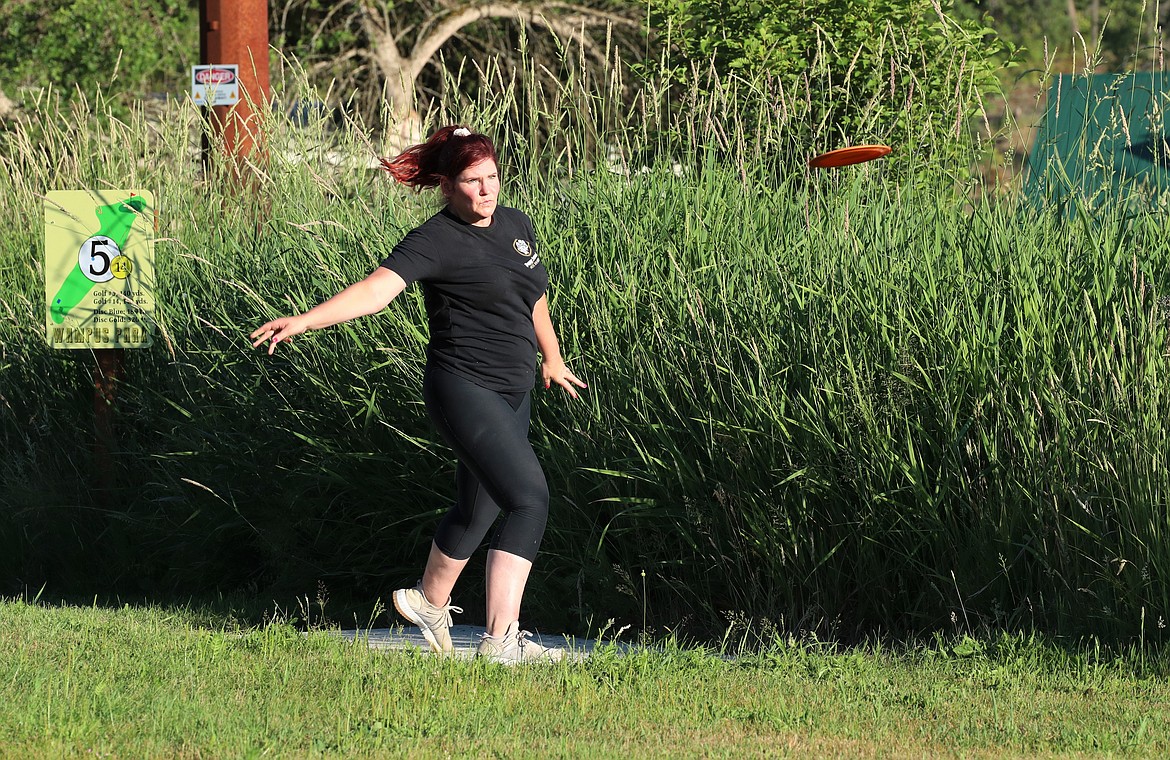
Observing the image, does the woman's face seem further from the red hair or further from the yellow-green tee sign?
the yellow-green tee sign

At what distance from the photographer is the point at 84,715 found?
161 inches

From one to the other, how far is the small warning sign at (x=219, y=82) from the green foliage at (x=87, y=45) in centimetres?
741

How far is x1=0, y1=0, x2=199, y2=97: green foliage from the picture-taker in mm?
15875

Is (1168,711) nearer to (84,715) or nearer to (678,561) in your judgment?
(678,561)

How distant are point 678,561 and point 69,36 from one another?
1279 centimetres

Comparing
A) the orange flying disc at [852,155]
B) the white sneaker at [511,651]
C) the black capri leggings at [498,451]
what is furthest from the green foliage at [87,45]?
the white sneaker at [511,651]

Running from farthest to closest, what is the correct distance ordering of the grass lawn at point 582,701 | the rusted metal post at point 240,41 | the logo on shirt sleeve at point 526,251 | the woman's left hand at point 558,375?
1. the rusted metal post at point 240,41
2. the woman's left hand at point 558,375
3. the logo on shirt sleeve at point 526,251
4. the grass lawn at point 582,701

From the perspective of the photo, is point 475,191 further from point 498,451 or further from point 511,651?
point 511,651

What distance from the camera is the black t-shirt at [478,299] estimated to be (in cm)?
470

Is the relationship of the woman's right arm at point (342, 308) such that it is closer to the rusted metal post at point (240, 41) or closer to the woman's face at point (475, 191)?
the woman's face at point (475, 191)

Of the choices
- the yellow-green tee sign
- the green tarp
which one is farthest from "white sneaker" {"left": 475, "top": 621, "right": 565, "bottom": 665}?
the yellow-green tee sign

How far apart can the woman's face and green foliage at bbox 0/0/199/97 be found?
11.9m

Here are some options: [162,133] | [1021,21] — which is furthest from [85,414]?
[1021,21]

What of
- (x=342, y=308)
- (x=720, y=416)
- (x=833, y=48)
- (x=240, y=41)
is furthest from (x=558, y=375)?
(x=240, y=41)
